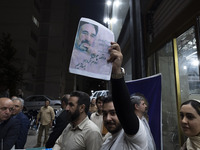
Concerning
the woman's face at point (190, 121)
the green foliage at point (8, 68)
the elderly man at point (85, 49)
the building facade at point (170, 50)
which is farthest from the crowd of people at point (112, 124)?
the green foliage at point (8, 68)

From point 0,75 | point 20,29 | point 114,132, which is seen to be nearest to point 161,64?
point 114,132

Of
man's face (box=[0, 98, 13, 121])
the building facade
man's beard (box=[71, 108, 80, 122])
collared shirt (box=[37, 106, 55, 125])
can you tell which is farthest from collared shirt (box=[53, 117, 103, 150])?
collared shirt (box=[37, 106, 55, 125])

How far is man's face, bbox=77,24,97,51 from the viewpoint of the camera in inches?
54.6

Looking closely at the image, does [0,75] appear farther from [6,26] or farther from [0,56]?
[6,26]

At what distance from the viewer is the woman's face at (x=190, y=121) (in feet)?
6.06

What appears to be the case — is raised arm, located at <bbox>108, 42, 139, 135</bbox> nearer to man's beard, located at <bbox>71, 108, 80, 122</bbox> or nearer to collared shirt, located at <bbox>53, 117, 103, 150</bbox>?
collared shirt, located at <bbox>53, 117, 103, 150</bbox>

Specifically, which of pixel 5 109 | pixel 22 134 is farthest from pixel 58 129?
pixel 5 109

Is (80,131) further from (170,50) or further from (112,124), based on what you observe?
(170,50)

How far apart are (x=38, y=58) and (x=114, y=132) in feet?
137

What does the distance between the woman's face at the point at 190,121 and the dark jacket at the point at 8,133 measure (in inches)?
108

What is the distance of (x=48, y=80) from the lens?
3941 cm

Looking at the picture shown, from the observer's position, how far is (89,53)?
1397 millimetres

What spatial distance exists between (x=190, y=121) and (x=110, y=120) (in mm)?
934

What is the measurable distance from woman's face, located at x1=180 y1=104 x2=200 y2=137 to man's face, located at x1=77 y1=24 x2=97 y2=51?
1.39 meters
